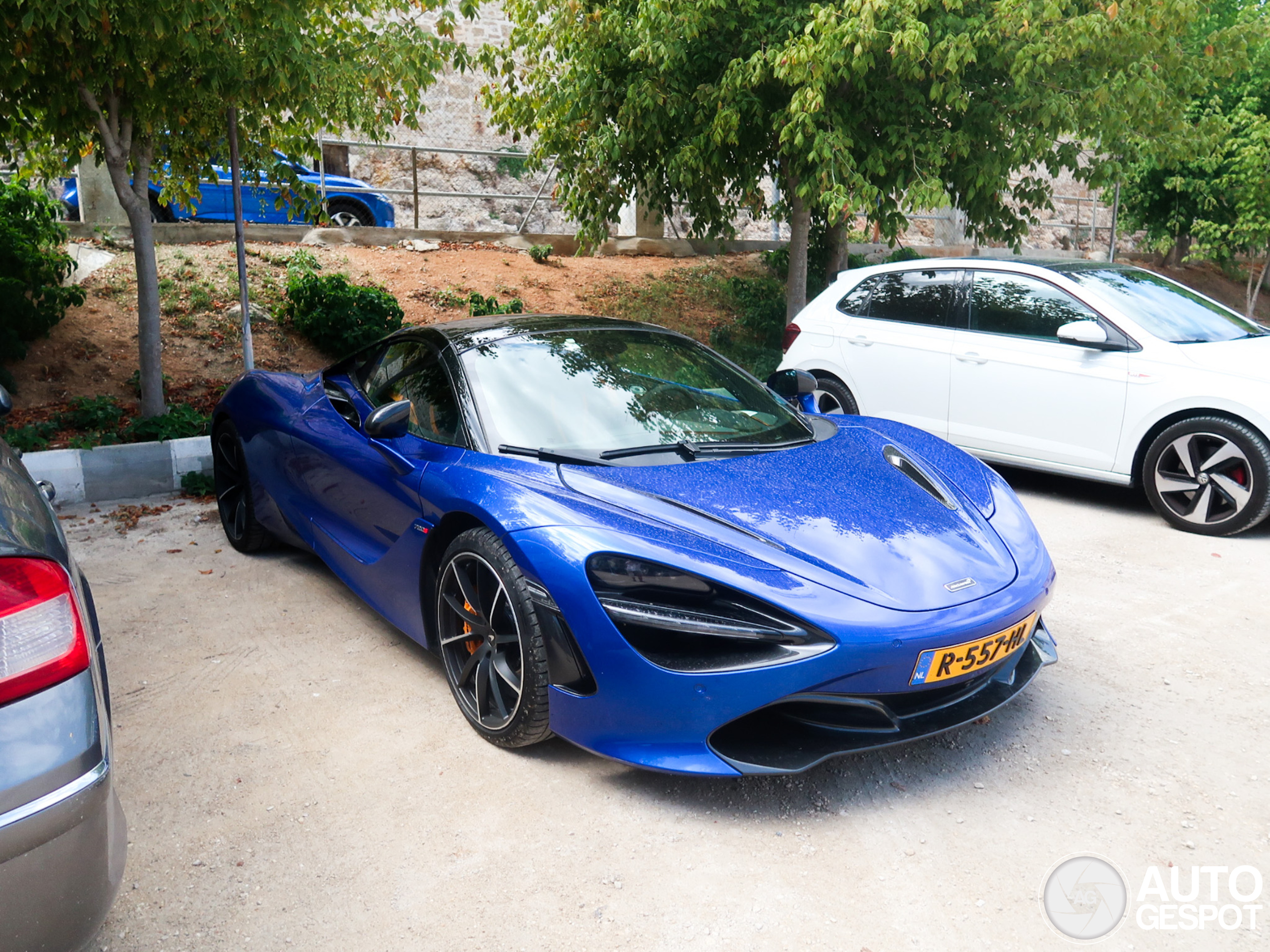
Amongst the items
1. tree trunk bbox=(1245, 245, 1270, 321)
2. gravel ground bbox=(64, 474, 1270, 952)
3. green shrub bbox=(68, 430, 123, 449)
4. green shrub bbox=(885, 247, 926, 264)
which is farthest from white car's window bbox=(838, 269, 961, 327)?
tree trunk bbox=(1245, 245, 1270, 321)

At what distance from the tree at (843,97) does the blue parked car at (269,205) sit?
327cm

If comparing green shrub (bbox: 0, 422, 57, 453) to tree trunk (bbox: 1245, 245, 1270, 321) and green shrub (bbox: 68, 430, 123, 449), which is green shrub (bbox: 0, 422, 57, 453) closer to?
green shrub (bbox: 68, 430, 123, 449)

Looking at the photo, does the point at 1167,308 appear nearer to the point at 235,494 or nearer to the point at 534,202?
the point at 235,494

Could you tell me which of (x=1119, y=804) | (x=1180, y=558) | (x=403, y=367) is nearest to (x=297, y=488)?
(x=403, y=367)

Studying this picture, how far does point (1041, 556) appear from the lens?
324 centimetres

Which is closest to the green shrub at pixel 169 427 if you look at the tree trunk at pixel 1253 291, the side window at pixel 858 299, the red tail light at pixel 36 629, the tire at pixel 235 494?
the tire at pixel 235 494

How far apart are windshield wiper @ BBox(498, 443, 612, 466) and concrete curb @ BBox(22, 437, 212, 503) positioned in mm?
3408

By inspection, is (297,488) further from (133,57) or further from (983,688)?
(133,57)

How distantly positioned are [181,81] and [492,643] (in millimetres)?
5257

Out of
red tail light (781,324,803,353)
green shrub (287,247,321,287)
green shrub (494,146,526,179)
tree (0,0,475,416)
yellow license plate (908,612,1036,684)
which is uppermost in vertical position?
green shrub (494,146,526,179)

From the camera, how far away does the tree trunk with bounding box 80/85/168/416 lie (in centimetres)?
679

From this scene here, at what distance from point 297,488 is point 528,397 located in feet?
4.76

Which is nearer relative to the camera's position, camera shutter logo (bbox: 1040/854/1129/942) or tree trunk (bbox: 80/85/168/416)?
camera shutter logo (bbox: 1040/854/1129/942)

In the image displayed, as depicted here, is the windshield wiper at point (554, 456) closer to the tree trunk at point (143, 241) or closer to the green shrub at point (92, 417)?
the tree trunk at point (143, 241)
